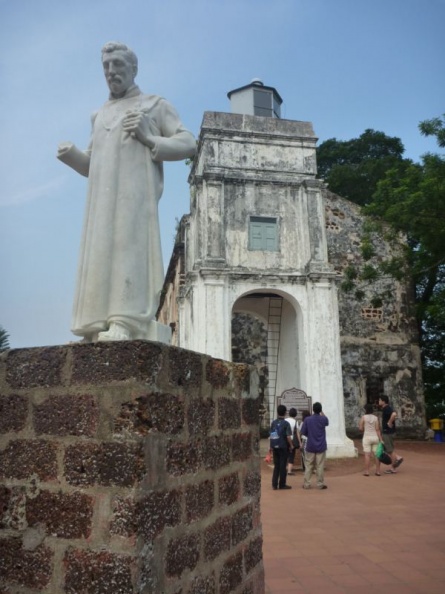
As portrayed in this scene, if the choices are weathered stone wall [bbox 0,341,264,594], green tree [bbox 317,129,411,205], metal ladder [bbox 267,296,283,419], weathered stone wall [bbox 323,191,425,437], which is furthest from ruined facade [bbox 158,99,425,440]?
green tree [bbox 317,129,411,205]

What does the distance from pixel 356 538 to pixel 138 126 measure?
4459 millimetres

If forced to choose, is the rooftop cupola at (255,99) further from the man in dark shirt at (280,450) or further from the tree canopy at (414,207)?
the man in dark shirt at (280,450)

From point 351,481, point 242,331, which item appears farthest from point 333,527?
point 242,331

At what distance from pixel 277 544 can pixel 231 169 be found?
10.0m

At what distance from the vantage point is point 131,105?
320 centimetres

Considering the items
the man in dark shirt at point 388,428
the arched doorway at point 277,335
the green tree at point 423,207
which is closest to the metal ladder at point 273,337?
the arched doorway at point 277,335

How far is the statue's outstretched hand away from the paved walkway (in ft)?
10.5

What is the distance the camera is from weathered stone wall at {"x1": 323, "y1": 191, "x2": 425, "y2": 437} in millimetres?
16484

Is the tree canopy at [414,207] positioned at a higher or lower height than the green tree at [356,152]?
lower

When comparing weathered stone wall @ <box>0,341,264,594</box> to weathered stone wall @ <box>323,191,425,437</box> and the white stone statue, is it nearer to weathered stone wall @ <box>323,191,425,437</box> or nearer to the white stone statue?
the white stone statue

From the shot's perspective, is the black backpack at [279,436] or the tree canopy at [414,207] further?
the tree canopy at [414,207]

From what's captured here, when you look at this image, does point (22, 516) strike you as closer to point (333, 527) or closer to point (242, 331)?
point (333, 527)

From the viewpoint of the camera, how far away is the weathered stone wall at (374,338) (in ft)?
54.1

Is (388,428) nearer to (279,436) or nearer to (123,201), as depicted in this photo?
(279,436)
